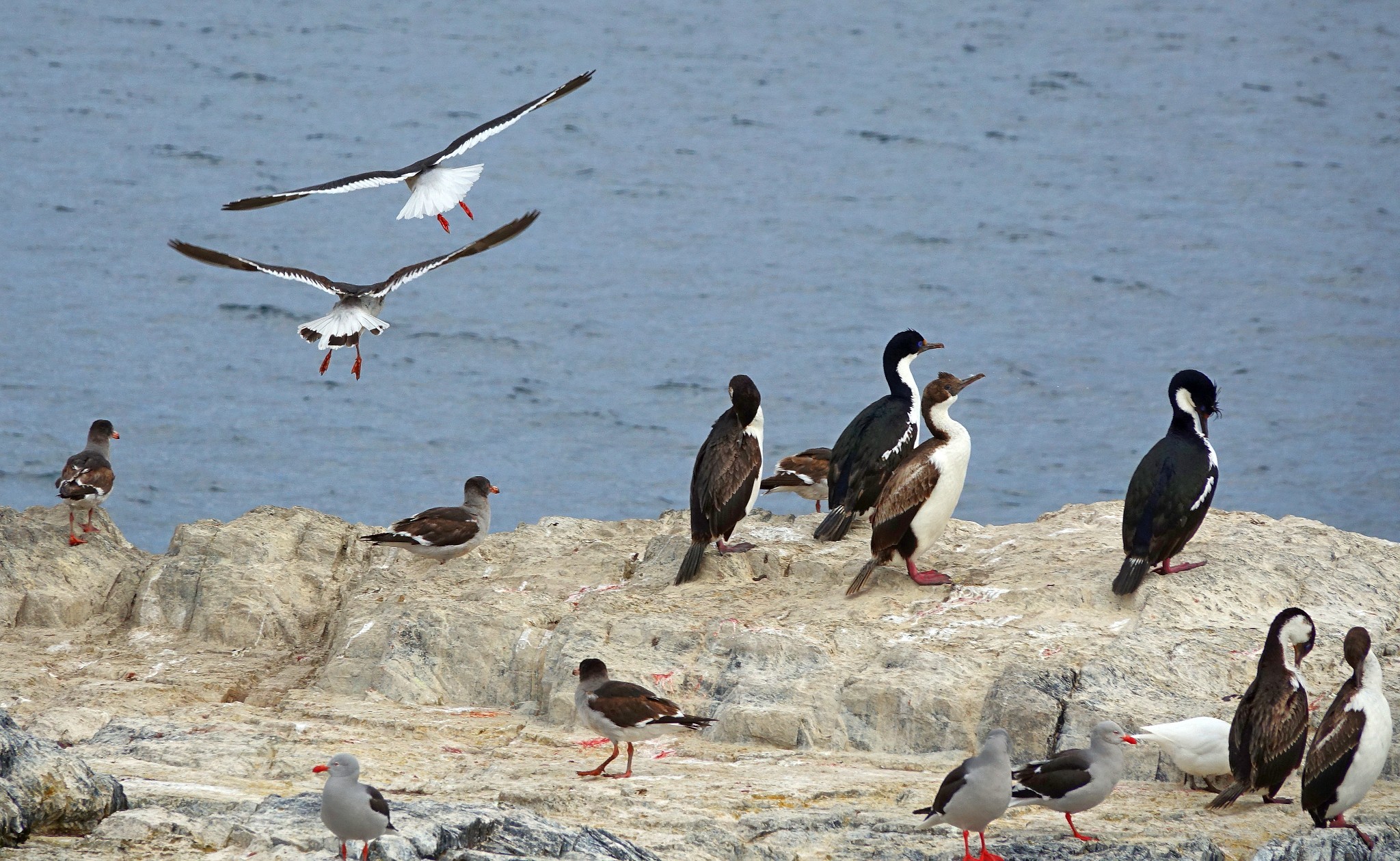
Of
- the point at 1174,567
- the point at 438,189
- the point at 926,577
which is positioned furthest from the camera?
the point at 438,189

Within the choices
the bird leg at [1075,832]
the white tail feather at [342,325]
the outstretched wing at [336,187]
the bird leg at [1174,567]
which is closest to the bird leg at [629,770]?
the bird leg at [1075,832]

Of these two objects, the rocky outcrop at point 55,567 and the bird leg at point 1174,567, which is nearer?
the bird leg at point 1174,567

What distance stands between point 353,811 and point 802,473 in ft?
22.5

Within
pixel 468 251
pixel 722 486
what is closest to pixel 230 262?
pixel 468 251

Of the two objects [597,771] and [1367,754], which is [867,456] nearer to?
[597,771]

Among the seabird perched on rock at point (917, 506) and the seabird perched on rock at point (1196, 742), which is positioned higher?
the seabird perched on rock at point (917, 506)

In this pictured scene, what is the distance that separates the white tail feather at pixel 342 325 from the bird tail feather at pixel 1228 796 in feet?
22.0

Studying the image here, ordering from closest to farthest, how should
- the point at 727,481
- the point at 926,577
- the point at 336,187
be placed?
the point at 926,577 → the point at 727,481 → the point at 336,187

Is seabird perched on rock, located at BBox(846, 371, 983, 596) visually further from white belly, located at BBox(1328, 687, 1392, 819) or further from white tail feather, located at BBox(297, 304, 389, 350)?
white tail feather, located at BBox(297, 304, 389, 350)

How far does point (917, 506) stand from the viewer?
1013cm

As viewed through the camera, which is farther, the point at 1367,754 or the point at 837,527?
the point at 837,527

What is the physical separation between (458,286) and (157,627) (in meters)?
29.1

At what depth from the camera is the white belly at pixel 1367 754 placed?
7301 millimetres

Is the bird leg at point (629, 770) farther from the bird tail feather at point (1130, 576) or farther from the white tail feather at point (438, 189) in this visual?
the white tail feather at point (438, 189)
